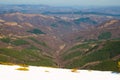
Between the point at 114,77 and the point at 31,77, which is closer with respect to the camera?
the point at 31,77

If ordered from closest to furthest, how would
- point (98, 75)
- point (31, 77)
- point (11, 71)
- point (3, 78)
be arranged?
1. point (3, 78)
2. point (31, 77)
3. point (11, 71)
4. point (98, 75)

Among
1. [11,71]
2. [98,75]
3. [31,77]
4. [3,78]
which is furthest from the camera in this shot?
[98,75]

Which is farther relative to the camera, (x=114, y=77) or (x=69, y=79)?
(x=114, y=77)

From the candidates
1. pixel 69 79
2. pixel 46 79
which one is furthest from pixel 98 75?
pixel 46 79

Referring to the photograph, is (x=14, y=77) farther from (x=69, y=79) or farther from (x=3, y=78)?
(x=69, y=79)

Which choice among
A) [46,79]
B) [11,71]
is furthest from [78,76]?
[11,71]

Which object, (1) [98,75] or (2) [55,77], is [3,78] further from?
(1) [98,75]

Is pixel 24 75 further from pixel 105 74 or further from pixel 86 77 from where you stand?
pixel 105 74

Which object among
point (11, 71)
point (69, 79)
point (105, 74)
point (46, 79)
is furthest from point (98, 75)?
point (11, 71)
